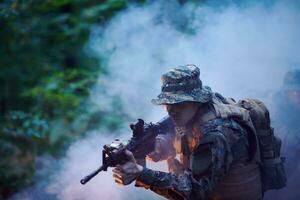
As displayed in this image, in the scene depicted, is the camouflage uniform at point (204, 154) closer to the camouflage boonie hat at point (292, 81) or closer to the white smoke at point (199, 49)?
the white smoke at point (199, 49)

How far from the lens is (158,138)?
15.6ft

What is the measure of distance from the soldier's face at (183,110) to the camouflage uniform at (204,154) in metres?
0.06

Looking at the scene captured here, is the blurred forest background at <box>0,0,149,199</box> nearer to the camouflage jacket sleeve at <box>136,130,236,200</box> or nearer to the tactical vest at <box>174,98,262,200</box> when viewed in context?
the tactical vest at <box>174,98,262,200</box>

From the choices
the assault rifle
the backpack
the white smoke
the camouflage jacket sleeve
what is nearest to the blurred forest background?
the white smoke

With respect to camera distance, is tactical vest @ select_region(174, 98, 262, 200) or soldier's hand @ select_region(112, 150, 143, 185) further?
tactical vest @ select_region(174, 98, 262, 200)

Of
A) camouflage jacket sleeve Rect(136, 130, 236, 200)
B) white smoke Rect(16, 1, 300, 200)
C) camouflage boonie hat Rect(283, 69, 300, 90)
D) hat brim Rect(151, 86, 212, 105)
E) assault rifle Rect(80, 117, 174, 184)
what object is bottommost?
camouflage jacket sleeve Rect(136, 130, 236, 200)

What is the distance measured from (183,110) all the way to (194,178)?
0.67 m

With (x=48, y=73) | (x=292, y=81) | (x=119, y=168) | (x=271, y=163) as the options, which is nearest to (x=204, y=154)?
(x=119, y=168)

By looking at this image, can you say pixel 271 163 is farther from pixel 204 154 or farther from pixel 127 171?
pixel 127 171

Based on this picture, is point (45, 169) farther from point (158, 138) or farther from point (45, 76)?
point (158, 138)

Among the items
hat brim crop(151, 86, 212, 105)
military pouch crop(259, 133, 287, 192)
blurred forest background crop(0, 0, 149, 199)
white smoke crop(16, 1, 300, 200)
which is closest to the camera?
hat brim crop(151, 86, 212, 105)

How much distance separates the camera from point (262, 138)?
4.43m

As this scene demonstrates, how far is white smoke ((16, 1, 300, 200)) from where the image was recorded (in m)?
7.89

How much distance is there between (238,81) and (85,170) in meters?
3.20
